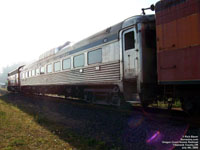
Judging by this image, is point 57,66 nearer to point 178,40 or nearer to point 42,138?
point 42,138

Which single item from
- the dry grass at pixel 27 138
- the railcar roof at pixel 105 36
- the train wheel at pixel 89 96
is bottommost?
the dry grass at pixel 27 138

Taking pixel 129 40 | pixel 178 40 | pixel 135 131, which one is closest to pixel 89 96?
pixel 129 40

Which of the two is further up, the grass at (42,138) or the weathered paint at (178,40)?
the weathered paint at (178,40)

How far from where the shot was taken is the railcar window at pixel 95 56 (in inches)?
325

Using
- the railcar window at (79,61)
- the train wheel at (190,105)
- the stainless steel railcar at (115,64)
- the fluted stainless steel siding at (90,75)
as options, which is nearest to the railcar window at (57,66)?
the stainless steel railcar at (115,64)

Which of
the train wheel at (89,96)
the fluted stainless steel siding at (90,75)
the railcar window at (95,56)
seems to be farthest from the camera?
the train wheel at (89,96)

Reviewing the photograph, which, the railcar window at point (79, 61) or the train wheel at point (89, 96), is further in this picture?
the railcar window at point (79, 61)

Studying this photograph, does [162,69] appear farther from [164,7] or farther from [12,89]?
[12,89]

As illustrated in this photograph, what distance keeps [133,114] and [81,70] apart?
394 cm

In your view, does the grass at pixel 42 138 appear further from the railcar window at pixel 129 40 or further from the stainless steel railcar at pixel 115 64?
the railcar window at pixel 129 40

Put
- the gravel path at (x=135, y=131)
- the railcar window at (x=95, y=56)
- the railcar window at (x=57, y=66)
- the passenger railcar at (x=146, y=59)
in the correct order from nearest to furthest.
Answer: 1. the gravel path at (x=135, y=131)
2. the passenger railcar at (x=146, y=59)
3. the railcar window at (x=95, y=56)
4. the railcar window at (x=57, y=66)

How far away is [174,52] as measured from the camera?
516cm

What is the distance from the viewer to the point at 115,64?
24.0 feet

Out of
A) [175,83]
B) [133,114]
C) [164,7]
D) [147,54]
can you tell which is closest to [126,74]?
[147,54]
